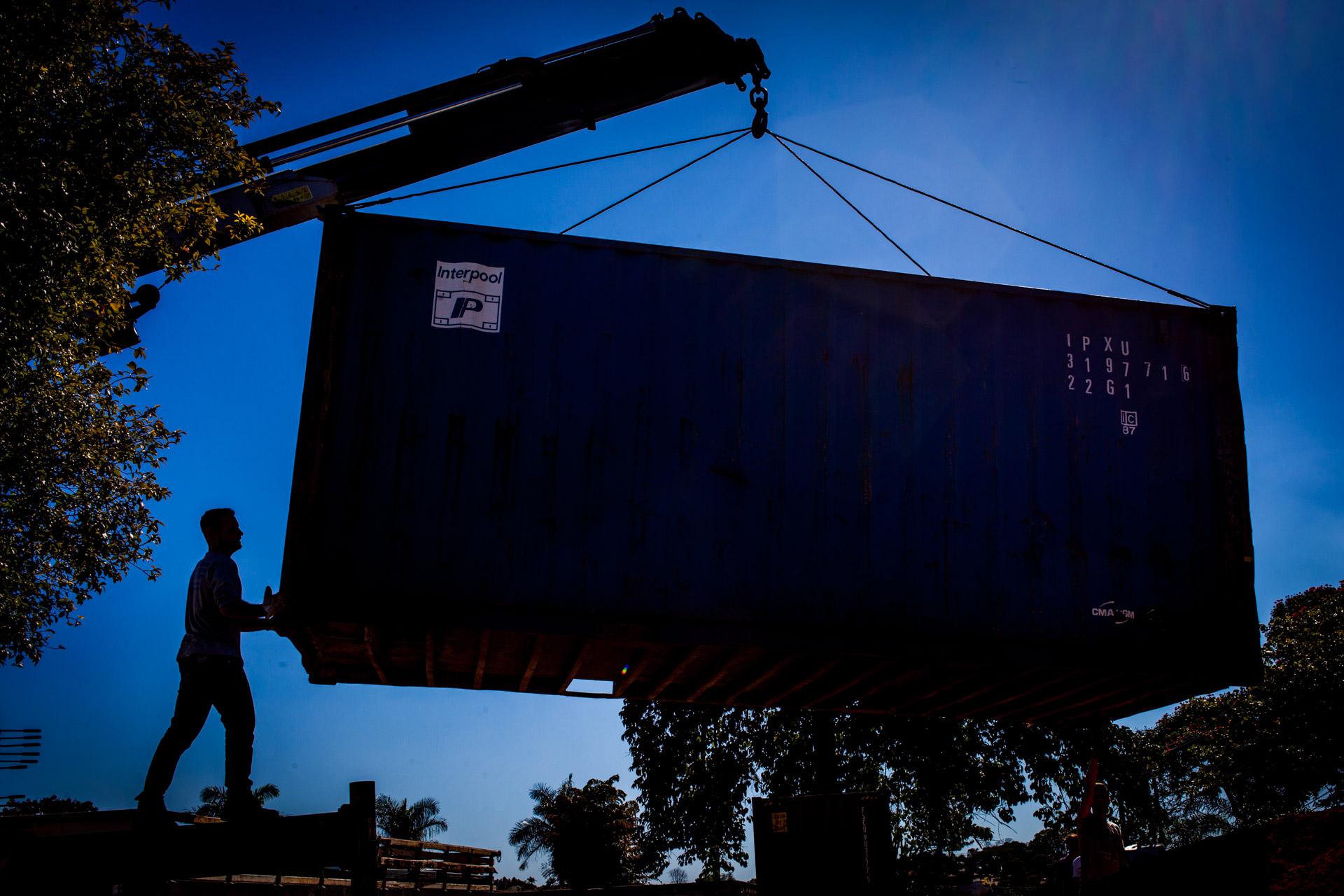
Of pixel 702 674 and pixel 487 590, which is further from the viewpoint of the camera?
pixel 702 674

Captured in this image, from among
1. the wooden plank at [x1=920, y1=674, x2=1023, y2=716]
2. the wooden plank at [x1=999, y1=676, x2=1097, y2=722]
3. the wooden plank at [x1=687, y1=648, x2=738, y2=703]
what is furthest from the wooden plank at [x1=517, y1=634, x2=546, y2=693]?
the wooden plank at [x1=999, y1=676, x2=1097, y2=722]

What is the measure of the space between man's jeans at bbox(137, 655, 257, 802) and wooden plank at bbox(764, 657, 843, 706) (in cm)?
469

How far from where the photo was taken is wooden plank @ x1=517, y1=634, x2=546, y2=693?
324 inches

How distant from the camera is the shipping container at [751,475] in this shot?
7.92 meters

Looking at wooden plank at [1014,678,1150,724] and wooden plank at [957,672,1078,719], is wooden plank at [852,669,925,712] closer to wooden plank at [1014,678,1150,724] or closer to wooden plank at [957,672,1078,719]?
wooden plank at [957,672,1078,719]

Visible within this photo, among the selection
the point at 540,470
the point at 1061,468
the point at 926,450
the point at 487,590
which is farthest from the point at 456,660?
the point at 1061,468

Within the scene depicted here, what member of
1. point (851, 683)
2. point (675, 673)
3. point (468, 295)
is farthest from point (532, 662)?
point (468, 295)

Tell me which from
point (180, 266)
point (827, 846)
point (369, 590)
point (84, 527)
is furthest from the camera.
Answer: point (84, 527)

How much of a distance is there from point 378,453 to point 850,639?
4.17 meters

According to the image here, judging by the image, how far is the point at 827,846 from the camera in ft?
29.2

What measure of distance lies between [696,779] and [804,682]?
12.7 metres

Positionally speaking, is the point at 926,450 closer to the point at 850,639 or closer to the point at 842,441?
the point at 842,441

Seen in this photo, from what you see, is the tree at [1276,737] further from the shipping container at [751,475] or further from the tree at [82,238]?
the tree at [82,238]

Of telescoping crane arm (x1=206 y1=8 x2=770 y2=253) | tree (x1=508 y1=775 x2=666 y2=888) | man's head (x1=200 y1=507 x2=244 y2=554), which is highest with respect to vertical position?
telescoping crane arm (x1=206 y1=8 x2=770 y2=253)
